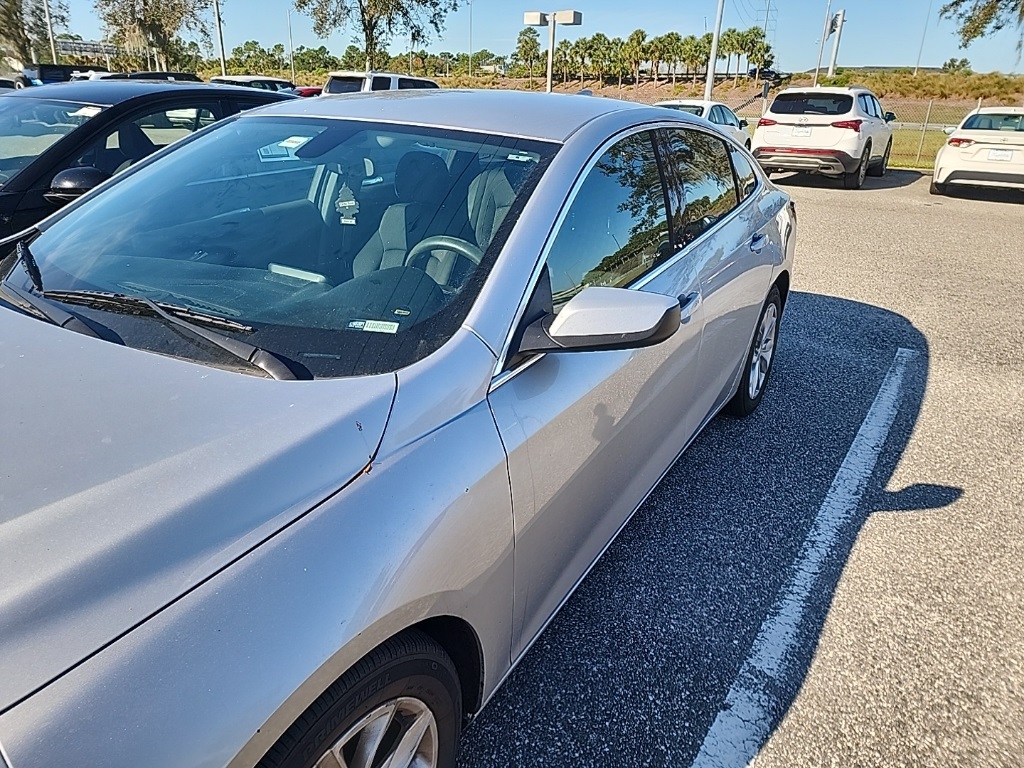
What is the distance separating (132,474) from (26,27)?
48310mm

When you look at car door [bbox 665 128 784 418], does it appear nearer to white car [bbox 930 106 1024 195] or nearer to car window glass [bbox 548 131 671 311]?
car window glass [bbox 548 131 671 311]

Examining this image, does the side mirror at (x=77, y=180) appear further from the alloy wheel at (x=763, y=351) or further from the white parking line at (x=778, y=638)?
the white parking line at (x=778, y=638)

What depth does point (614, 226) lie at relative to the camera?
2375 millimetres

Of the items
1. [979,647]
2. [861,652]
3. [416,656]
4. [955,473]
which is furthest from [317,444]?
[955,473]

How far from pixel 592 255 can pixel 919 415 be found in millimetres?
2959

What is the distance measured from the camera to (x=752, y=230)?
11.6 ft

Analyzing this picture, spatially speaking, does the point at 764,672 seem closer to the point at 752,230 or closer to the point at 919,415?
the point at 752,230

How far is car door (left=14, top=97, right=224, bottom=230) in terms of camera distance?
13.9 ft

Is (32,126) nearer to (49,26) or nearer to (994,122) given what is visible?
(994,122)

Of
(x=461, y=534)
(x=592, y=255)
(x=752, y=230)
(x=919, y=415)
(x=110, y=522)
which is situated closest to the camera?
(x=110, y=522)

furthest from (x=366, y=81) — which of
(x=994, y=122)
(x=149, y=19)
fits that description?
(x=149, y=19)

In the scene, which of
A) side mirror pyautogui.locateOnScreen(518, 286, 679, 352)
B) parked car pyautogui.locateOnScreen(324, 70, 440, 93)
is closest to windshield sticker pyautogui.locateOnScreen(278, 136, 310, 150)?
side mirror pyautogui.locateOnScreen(518, 286, 679, 352)

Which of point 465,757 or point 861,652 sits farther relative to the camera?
point 861,652

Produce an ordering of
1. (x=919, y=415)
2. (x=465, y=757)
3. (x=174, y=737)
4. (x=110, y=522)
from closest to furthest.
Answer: (x=174, y=737)
(x=110, y=522)
(x=465, y=757)
(x=919, y=415)
